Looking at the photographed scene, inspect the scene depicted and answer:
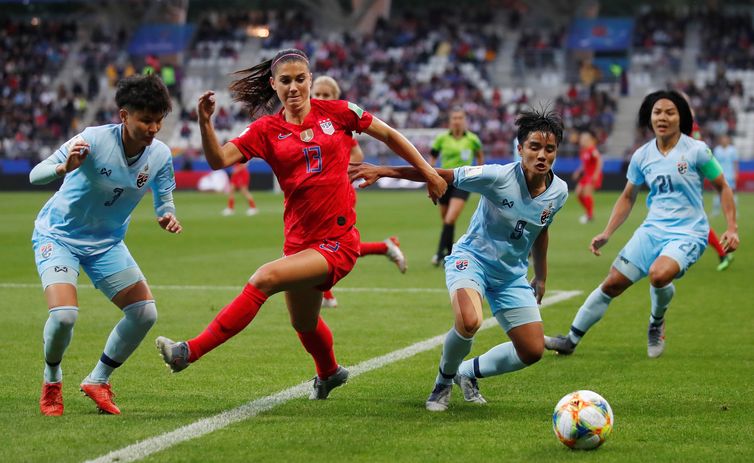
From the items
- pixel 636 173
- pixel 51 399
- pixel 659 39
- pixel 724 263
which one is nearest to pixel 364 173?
pixel 51 399

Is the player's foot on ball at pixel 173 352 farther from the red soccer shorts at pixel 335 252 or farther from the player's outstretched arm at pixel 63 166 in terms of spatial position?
the player's outstretched arm at pixel 63 166

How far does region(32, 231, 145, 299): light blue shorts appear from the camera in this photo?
6426mm

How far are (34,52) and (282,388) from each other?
1931 inches

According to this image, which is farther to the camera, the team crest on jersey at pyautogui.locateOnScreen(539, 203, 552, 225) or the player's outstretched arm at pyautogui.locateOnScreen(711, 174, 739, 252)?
the player's outstretched arm at pyautogui.locateOnScreen(711, 174, 739, 252)

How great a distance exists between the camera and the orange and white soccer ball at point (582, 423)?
5.62m

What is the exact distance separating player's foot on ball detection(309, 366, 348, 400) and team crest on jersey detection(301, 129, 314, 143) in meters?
1.54

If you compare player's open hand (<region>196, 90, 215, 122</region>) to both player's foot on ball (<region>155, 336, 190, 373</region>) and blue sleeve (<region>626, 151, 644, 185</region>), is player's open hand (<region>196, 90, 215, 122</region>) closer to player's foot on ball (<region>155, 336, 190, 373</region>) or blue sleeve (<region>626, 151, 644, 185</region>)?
player's foot on ball (<region>155, 336, 190, 373</region>)

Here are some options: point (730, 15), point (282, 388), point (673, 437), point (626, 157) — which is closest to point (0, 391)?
point (282, 388)

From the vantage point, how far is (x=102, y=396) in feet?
21.5

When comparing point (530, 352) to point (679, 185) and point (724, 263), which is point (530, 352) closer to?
point (679, 185)

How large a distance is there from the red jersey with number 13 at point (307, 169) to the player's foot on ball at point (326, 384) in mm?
1003

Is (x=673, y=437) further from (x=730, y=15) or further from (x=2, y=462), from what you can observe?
(x=730, y=15)

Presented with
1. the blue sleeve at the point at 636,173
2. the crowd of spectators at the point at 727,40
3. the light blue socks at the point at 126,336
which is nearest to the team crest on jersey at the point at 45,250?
the light blue socks at the point at 126,336

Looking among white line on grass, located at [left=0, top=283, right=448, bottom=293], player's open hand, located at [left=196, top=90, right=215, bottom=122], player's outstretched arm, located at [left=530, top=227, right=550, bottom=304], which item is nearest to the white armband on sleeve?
player's open hand, located at [left=196, top=90, right=215, bottom=122]
